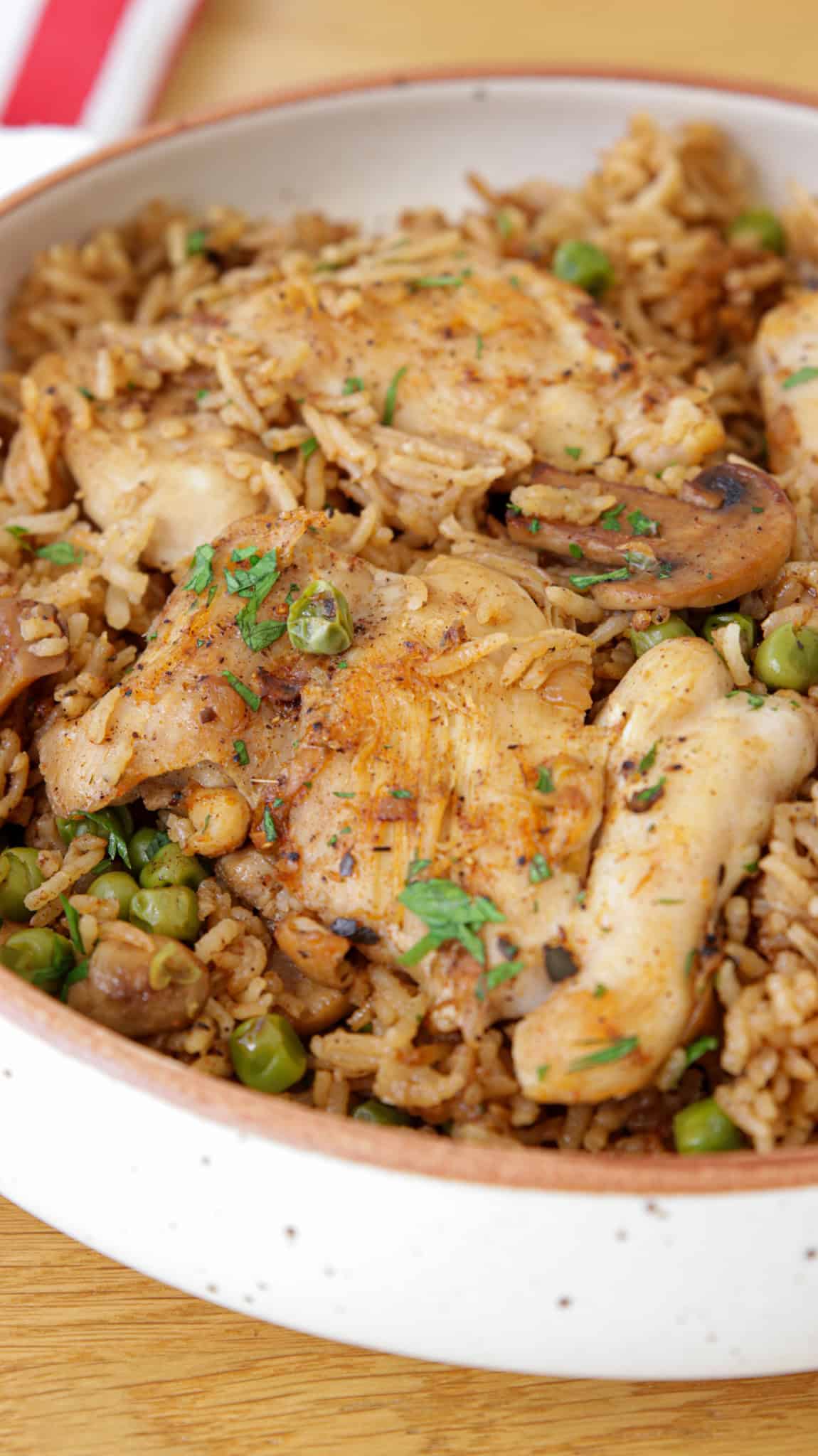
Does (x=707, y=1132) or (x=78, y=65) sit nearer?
(x=707, y=1132)

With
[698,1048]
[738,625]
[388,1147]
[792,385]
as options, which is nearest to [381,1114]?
[388,1147]

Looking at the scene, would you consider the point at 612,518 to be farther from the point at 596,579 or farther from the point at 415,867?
the point at 415,867

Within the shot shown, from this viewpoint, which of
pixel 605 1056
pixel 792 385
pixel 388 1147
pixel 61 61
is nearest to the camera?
pixel 388 1147

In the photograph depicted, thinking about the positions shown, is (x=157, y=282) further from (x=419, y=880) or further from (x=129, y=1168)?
(x=129, y=1168)

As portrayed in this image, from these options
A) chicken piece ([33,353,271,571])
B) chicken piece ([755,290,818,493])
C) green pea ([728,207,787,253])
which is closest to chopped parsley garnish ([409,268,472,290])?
chicken piece ([33,353,271,571])

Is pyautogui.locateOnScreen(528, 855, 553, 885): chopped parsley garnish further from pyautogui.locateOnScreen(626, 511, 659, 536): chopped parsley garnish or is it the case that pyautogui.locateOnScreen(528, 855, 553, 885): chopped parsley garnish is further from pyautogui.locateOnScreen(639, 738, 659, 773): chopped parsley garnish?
pyautogui.locateOnScreen(626, 511, 659, 536): chopped parsley garnish

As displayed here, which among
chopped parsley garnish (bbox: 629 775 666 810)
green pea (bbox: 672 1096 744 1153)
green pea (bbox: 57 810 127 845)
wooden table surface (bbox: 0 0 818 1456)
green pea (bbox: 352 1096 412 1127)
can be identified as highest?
chopped parsley garnish (bbox: 629 775 666 810)

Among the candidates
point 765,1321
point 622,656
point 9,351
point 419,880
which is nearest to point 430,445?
point 622,656
